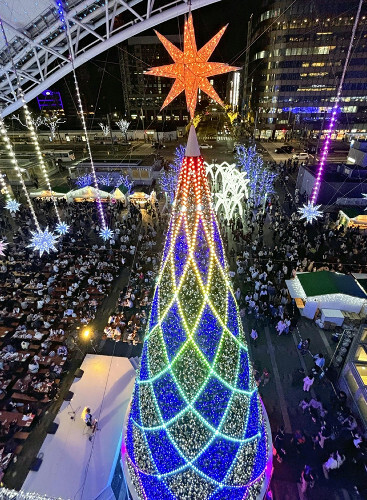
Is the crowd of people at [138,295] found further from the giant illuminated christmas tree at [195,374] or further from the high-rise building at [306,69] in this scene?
the high-rise building at [306,69]

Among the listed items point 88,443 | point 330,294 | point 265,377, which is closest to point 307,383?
point 265,377

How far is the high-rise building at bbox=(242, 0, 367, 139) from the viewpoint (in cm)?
4019

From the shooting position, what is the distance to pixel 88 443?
24.3ft

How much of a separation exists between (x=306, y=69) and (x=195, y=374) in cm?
5181

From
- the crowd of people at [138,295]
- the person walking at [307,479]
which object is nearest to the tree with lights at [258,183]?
the crowd of people at [138,295]

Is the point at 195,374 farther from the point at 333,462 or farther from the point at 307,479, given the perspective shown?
the point at 333,462

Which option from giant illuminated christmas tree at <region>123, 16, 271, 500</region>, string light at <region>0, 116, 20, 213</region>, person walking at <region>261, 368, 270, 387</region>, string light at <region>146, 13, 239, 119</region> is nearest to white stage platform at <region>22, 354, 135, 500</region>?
giant illuminated christmas tree at <region>123, 16, 271, 500</region>

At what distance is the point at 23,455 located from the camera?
7695 mm

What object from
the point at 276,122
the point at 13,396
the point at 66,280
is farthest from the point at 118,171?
the point at 276,122

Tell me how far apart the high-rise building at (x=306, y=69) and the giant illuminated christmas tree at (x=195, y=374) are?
4689cm

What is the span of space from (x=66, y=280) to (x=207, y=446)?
1105 cm

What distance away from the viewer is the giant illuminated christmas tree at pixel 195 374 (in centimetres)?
416

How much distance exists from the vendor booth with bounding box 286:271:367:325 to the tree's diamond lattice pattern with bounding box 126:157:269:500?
711cm

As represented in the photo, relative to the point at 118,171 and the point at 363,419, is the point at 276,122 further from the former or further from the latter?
the point at 363,419
